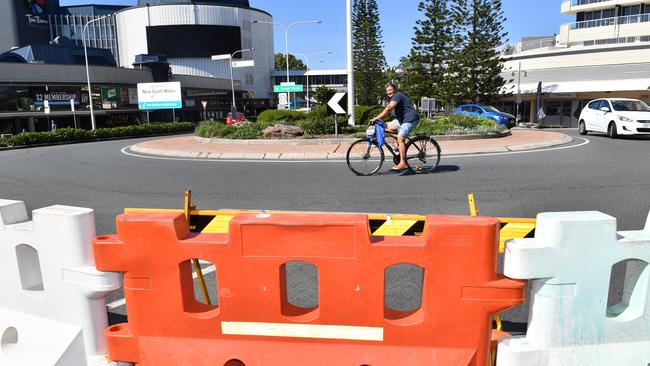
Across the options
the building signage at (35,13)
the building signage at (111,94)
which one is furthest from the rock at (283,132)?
the building signage at (35,13)

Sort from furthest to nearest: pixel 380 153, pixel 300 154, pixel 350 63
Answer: pixel 350 63 → pixel 300 154 → pixel 380 153

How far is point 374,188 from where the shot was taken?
28.9 ft

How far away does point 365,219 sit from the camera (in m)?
2.55

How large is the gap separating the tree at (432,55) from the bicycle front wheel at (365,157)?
130ft

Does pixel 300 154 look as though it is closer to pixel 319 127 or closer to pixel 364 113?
pixel 319 127

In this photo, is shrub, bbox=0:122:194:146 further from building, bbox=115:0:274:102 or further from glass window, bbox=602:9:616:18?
glass window, bbox=602:9:616:18

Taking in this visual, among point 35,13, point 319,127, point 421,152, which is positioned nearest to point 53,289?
point 421,152

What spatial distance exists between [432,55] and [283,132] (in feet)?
108

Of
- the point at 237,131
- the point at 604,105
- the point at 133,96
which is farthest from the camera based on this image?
the point at 133,96

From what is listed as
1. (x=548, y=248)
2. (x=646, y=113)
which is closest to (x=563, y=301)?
(x=548, y=248)

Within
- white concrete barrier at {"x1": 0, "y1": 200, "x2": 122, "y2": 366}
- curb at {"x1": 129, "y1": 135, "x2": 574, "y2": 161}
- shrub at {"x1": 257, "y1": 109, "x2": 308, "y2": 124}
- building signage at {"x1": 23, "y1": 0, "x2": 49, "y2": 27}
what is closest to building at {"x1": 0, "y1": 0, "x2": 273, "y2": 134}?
building signage at {"x1": 23, "y1": 0, "x2": 49, "y2": 27}

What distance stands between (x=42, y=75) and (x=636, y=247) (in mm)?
46947

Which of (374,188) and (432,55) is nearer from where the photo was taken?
(374,188)

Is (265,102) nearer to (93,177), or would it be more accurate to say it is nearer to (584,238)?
(93,177)
